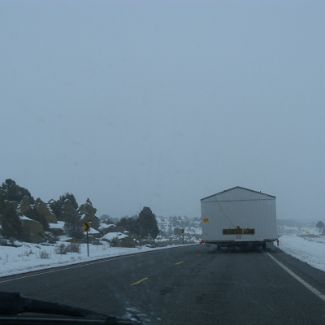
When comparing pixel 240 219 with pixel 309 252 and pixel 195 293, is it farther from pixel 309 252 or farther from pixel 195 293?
pixel 195 293

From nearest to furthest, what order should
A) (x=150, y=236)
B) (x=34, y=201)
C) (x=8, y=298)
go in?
(x=8, y=298) → (x=34, y=201) → (x=150, y=236)

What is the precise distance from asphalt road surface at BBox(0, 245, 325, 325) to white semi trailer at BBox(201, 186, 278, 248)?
15830mm

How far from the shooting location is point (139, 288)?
15.7 meters

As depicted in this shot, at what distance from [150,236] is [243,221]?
2536 inches

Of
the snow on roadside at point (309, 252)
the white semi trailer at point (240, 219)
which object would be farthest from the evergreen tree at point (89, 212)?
the white semi trailer at point (240, 219)

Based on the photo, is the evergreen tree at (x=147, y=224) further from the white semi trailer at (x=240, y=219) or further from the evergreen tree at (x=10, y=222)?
the white semi trailer at (x=240, y=219)

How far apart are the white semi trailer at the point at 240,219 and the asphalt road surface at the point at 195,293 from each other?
15.8 meters

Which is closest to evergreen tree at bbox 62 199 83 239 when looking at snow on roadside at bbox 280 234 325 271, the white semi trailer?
snow on roadside at bbox 280 234 325 271

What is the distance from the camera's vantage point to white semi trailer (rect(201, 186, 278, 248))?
37875mm

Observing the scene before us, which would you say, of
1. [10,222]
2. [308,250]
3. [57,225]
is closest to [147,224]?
[57,225]

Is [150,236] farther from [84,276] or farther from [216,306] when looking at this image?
[216,306]

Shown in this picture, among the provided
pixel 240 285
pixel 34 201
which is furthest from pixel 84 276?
Answer: pixel 34 201

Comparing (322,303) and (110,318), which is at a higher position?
(110,318)

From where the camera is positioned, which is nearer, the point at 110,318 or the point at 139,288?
the point at 110,318
